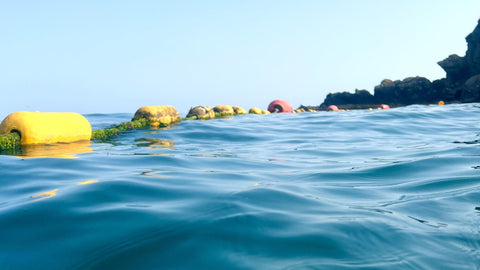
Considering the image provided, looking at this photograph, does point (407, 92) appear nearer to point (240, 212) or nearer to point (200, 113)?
point (200, 113)

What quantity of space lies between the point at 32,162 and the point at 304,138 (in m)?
6.81

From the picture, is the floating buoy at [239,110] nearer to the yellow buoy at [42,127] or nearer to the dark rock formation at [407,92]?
the yellow buoy at [42,127]

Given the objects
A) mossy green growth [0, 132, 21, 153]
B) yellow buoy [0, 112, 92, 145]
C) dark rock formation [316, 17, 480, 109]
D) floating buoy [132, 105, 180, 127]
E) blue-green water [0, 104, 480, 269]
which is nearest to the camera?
blue-green water [0, 104, 480, 269]

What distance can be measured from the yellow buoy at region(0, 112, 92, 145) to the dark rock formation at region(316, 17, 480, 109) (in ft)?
116

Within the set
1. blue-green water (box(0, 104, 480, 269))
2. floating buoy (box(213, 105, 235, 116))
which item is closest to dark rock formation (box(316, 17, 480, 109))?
floating buoy (box(213, 105, 235, 116))

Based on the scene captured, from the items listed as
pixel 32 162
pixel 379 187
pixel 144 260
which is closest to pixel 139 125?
pixel 32 162

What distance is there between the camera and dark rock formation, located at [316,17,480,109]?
3569 centimetres

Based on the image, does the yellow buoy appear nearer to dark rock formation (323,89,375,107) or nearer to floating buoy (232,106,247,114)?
floating buoy (232,106,247,114)

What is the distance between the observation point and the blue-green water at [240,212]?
2164 millimetres

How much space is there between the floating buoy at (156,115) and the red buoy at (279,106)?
15.5 metres

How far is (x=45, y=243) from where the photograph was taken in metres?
2.37

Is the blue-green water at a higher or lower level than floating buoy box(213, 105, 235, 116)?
lower

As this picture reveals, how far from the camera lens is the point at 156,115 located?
13.8 m

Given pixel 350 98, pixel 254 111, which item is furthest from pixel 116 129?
pixel 350 98
